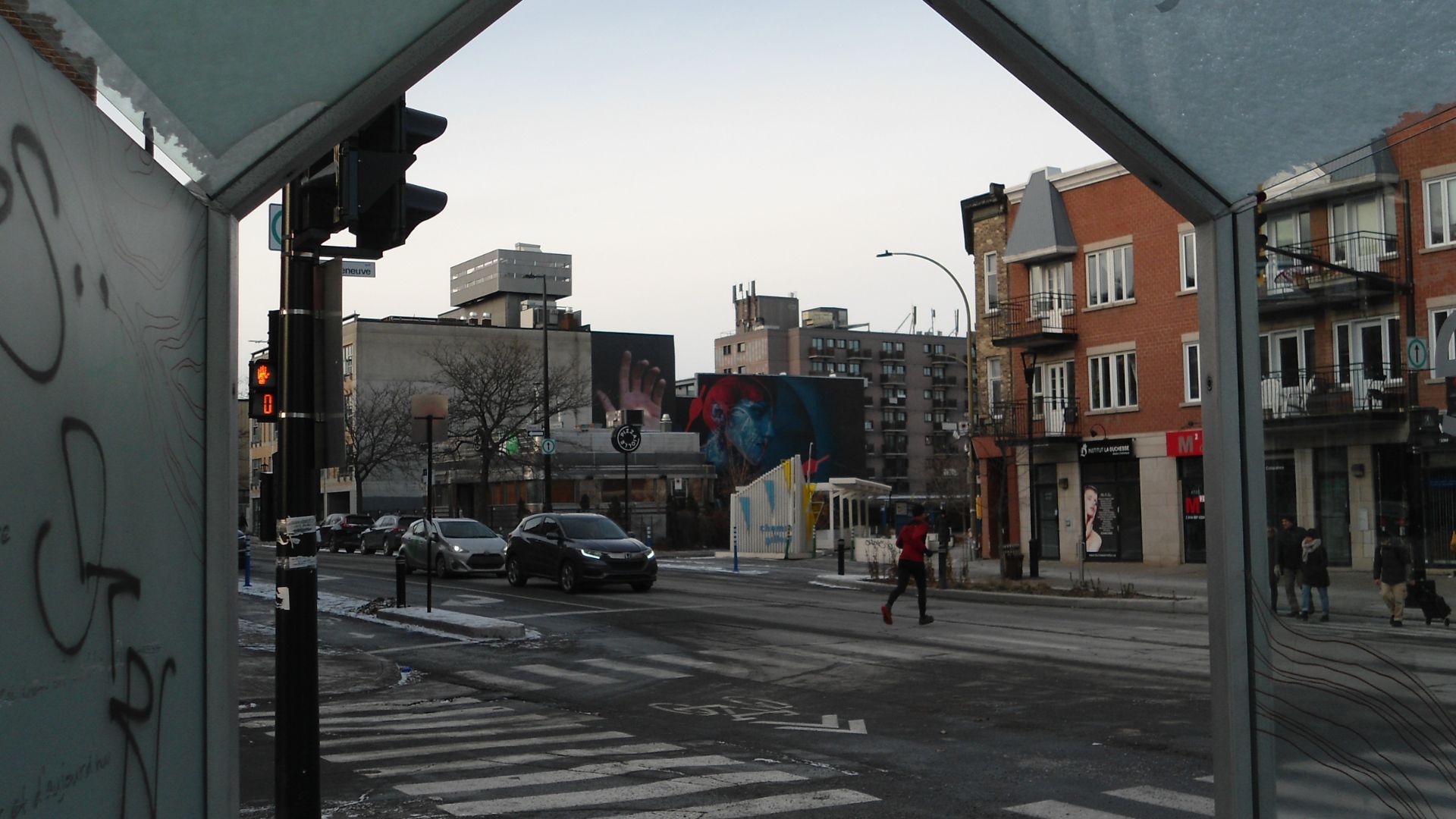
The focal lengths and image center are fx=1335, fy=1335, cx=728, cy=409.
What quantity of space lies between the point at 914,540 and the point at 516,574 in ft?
38.1

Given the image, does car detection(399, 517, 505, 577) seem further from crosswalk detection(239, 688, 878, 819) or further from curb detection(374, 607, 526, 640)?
crosswalk detection(239, 688, 878, 819)

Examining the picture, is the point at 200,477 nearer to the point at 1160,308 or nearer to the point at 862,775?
the point at 862,775

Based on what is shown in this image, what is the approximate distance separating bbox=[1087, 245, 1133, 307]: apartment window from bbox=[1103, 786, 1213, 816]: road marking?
34.9m

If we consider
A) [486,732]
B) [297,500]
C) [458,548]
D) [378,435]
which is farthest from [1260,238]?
[378,435]

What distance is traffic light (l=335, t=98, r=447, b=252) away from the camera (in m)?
7.06

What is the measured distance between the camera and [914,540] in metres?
19.5

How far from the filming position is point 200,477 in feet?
12.9

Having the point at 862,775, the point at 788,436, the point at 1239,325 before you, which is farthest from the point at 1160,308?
the point at 788,436

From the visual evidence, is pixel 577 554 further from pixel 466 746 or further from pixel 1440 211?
pixel 1440 211

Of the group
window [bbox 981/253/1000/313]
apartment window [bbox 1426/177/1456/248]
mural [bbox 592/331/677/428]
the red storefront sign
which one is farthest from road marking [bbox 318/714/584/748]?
mural [bbox 592/331/677/428]

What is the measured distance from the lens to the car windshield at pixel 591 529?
27312mm

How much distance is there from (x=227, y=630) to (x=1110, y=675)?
11.4m

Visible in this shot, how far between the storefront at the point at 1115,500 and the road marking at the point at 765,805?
3389 cm

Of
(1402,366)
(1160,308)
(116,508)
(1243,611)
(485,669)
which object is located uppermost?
(1160,308)
